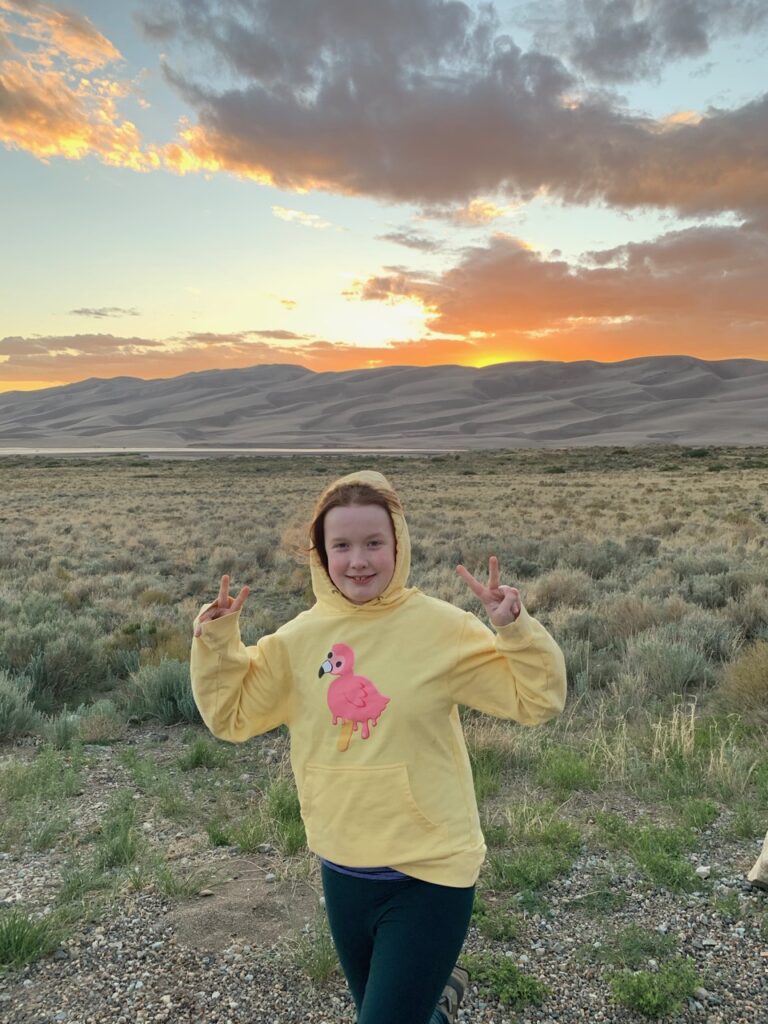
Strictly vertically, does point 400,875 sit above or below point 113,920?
above

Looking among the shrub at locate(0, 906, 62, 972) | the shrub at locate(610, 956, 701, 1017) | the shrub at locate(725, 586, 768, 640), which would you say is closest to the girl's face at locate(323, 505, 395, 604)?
the shrub at locate(610, 956, 701, 1017)

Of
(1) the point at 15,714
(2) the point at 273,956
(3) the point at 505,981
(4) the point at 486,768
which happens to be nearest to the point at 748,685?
(4) the point at 486,768

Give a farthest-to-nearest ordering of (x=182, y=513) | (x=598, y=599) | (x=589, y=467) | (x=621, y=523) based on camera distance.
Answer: (x=589, y=467) → (x=182, y=513) → (x=621, y=523) → (x=598, y=599)

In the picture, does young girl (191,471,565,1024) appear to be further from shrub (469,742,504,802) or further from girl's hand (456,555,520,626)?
shrub (469,742,504,802)

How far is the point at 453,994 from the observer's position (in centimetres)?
250

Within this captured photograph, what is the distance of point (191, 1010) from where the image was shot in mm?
2781

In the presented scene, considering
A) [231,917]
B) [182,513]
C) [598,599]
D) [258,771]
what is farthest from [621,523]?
[231,917]

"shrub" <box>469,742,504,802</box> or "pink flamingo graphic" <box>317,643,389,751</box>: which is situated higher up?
"pink flamingo graphic" <box>317,643,389,751</box>

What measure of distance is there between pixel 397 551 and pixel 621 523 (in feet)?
58.2

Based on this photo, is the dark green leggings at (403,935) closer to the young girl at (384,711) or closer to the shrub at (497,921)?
the young girl at (384,711)

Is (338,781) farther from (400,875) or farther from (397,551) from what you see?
(397,551)

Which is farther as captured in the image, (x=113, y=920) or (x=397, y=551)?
(x=113, y=920)

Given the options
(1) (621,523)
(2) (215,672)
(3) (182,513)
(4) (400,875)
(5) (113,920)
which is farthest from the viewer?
(3) (182,513)

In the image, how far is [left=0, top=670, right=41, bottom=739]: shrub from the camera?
583 centimetres
